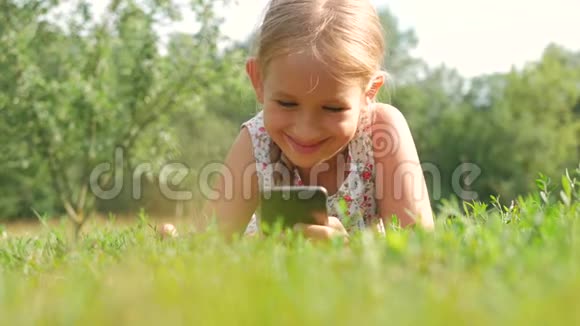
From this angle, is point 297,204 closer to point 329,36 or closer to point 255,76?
point 329,36

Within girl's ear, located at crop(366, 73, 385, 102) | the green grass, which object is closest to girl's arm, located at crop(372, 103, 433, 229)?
girl's ear, located at crop(366, 73, 385, 102)

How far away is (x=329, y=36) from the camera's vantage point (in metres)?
4.44

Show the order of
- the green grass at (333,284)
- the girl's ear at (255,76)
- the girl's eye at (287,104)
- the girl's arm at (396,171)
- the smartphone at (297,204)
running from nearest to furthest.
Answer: the green grass at (333,284) < the smartphone at (297,204) < the girl's eye at (287,104) < the girl's arm at (396,171) < the girl's ear at (255,76)

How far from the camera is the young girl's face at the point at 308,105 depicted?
4.20 meters

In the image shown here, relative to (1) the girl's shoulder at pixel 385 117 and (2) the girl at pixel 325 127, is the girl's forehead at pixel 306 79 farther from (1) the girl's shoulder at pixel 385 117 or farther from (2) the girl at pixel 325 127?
(1) the girl's shoulder at pixel 385 117

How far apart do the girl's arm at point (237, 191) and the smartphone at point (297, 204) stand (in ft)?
4.94

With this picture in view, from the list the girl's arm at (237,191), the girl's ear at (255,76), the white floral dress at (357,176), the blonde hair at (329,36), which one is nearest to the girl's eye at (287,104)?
the blonde hair at (329,36)

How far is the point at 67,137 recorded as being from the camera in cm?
1666

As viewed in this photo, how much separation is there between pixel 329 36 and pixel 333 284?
302cm

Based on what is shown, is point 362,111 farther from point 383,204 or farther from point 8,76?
point 8,76

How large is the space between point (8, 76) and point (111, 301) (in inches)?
590

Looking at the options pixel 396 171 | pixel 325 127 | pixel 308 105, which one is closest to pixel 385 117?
pixel 396 171

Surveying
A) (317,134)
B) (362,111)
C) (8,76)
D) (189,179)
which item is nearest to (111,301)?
(317,134)

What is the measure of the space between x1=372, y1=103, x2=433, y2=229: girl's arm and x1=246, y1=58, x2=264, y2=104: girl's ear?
876 millimetres
